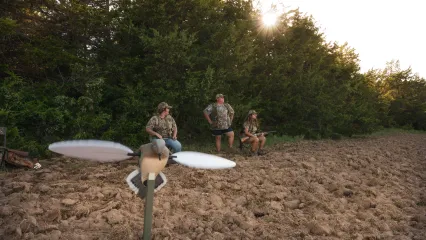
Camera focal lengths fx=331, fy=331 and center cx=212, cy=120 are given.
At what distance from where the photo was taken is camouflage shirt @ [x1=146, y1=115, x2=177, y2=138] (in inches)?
280

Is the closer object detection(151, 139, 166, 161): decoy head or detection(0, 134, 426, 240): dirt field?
detection(151, 139, 166, 161): decoy head

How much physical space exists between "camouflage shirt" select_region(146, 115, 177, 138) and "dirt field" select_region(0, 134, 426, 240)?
0.95 m

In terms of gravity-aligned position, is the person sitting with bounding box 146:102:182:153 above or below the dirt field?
above

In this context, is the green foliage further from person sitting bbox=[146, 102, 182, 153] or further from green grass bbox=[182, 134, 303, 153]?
person sitting bbox=[146, 102, 182, 153]

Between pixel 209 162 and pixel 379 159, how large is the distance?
816 cm

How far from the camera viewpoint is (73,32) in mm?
10406

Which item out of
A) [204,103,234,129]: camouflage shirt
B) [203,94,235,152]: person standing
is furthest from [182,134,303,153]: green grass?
[204,103,234,129]: camouflage shirt

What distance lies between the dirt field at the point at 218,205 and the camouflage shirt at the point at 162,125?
37.4 inches

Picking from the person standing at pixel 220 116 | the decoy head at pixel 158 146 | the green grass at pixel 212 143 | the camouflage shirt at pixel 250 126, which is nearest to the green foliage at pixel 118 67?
the green grass at pixel 212 143

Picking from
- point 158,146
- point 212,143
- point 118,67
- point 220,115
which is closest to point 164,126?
point 220,115

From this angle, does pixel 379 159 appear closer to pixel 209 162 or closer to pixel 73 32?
pixel 209 162

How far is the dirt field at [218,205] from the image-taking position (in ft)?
11.8

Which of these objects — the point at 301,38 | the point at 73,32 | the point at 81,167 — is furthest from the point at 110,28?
the point at 301,38

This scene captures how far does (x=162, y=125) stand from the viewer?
7.21 metres
